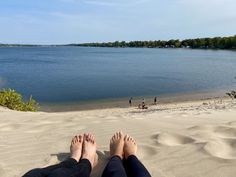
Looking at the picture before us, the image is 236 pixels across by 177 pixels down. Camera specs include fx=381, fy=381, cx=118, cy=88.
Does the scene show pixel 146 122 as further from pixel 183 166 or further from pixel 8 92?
pixel 8 92

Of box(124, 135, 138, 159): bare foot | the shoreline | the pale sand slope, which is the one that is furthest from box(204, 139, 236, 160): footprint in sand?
the shoreline

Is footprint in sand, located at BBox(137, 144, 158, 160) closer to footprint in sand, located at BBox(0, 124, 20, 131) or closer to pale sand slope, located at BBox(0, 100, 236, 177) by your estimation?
pale sand slope, located at BBox(0, 100, 236, 177)

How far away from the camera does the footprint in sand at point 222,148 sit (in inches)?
135

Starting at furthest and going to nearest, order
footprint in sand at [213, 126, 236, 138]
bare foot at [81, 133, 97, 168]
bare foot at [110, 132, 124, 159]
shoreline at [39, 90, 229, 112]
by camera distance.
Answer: shoreline at [39, 90, 229, 112]
footprint in sand at [213, 126, 236, 138]
bare foot at [110, 132, 124, 159]
bare foot at [81, 133, 97, 168]

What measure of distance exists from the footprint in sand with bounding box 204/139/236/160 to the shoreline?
20557mm

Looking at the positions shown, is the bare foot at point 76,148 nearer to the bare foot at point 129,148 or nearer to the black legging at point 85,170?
the black legging at point 85,170

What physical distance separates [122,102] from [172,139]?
2418cm

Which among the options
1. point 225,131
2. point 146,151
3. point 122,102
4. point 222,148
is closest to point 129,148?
point 146,151

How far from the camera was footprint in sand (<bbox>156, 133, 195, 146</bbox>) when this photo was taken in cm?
398

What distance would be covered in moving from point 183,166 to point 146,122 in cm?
212

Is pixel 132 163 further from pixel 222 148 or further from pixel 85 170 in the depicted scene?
pixel 222 148

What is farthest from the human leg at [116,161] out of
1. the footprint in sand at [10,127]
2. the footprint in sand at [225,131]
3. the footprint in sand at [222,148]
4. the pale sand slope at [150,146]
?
the footprint in sand at [10,127]

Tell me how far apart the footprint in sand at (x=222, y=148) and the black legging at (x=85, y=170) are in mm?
821

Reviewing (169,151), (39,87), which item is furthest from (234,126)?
(39,87)
